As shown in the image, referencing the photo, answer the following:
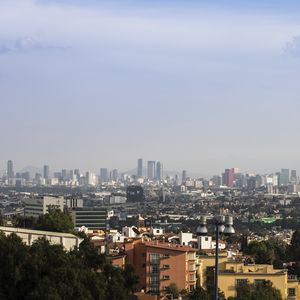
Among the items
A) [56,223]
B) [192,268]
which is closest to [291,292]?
[192,268]

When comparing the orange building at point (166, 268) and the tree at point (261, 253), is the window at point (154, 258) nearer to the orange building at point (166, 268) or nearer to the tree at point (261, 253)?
the orange building at point (166, 268)

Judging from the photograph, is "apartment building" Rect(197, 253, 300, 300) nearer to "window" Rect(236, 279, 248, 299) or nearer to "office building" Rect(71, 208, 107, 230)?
"window" Rect(236, 279, 248, 299)

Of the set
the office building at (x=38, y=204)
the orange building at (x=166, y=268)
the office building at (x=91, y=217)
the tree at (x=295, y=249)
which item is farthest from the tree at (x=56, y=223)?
the office building at (x=38, y=204)

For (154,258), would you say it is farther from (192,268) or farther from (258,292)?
(258,292)

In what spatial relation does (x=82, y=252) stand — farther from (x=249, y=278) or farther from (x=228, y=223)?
(x=228, y=223)

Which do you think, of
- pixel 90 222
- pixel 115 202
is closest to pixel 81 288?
pixel 90 222

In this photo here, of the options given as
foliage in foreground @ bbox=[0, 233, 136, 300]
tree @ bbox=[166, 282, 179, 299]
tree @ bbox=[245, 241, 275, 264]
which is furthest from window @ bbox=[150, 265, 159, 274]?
foliage in foreground @ bbox=[0, 233, 136, 300]
